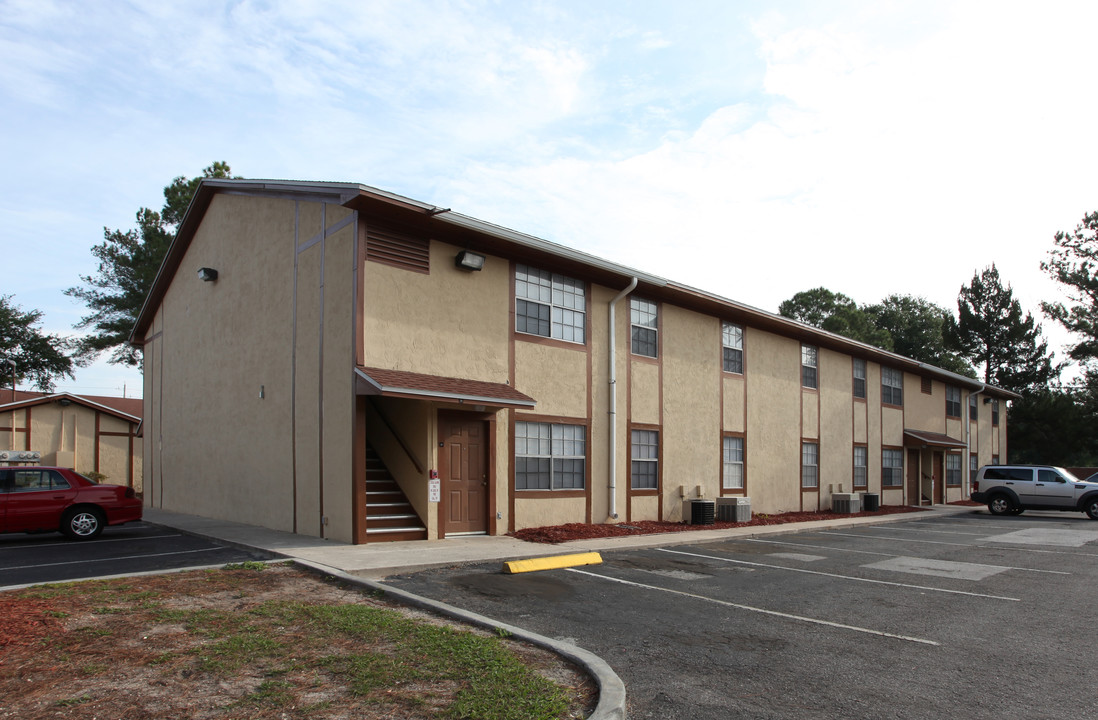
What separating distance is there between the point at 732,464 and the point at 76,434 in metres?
25.0

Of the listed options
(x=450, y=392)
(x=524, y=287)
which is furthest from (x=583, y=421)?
(x=450, y=392)

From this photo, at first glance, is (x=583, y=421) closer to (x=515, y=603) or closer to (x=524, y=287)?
(x=524, y=287)

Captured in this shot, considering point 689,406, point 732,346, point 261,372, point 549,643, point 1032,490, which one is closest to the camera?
point 549,643

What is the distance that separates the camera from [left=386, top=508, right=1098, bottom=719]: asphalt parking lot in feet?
17.5

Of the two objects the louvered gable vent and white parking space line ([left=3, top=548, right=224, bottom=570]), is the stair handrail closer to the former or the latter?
the louvered gable vent

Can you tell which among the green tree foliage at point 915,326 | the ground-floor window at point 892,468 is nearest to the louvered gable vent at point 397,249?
the ground-floor window at point 892,468

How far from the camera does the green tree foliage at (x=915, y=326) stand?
6338 centimetres

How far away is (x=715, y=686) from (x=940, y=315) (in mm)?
70715

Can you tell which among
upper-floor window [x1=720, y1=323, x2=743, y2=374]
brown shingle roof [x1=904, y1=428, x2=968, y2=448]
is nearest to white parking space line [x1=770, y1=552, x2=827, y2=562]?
upper-floor window [x1=720, y1=323, x2=743, y2=374]

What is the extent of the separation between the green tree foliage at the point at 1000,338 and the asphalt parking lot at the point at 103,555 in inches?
2244

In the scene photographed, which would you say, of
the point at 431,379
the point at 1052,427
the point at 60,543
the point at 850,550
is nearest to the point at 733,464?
the point at 850,550

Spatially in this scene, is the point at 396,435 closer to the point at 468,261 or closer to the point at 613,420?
the point at 468,261

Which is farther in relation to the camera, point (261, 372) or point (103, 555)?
point (261, 372)

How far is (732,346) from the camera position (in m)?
21.0
